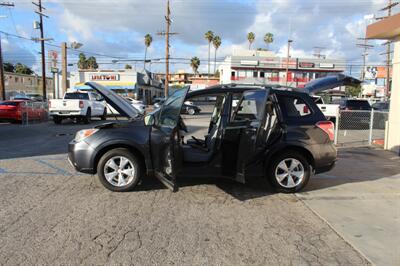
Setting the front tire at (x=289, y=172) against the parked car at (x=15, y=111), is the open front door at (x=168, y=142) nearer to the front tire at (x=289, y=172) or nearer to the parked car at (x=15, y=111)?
the front tire at (x=289, y=172)

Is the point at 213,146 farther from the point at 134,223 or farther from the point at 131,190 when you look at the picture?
the point at 134,223

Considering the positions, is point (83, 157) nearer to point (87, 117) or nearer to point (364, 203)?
point (364, 203)

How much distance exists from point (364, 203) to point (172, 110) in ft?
11.3

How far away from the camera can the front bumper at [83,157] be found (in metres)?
5.91

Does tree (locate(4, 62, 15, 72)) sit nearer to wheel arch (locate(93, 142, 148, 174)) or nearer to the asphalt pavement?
the asphalt pavement

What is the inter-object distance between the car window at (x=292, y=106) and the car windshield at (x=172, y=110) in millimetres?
1776

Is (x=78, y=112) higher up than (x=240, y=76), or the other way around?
(x=240, y=76)

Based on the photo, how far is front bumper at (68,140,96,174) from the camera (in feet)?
19.4

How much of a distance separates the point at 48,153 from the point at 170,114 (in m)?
5.50

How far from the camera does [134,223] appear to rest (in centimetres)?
469

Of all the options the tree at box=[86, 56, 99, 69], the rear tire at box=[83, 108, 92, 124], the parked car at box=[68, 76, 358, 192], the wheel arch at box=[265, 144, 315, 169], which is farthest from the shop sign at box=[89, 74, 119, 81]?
the wheel arch at box=[265, 144, 315, 169]

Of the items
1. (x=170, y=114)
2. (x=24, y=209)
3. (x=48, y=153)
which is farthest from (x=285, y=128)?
(x=48, y=153)

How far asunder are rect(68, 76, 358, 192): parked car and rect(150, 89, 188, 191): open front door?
0.05 ft

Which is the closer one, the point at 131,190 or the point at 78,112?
the point at 131,190
